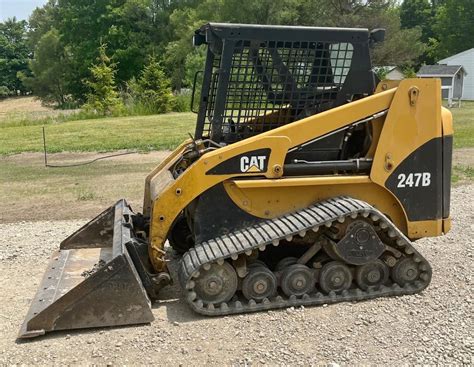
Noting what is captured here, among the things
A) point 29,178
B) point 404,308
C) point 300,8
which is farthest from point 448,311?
point 300,8

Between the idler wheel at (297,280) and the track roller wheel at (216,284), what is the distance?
41 centimetres

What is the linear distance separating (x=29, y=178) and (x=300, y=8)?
38.0m

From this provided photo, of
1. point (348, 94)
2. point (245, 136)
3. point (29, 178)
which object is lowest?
point (29, 178)

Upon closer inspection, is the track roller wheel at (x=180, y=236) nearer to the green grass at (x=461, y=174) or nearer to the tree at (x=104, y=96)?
the green grass at (x=461, y=174)

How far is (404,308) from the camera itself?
4.51m

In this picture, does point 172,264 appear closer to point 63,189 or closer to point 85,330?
point 85,330

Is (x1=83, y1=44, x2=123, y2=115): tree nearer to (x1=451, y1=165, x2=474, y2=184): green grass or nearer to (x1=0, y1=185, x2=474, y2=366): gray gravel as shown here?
(x1=451, y1=165, x2=474, y2=184): green grass

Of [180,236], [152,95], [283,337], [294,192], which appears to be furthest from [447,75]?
[283,337]

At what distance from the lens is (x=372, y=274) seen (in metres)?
4.71

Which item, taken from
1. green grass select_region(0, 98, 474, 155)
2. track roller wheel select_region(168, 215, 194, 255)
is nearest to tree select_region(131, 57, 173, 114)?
green grass select_region(0, 98, 474, 155)

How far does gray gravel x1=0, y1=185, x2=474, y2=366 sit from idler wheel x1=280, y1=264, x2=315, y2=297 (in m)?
0.16

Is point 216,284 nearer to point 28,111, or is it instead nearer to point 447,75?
point 447,75

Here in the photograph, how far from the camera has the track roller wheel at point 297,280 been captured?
4535 millimetres

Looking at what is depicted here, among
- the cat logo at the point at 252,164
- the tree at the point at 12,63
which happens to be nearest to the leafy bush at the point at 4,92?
the tree at the point at 12,63
